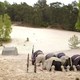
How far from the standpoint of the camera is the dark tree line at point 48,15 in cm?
4847

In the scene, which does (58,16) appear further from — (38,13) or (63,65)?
(63,65)

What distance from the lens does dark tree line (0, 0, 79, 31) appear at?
48469 millimetres

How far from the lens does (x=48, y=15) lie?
171 ft

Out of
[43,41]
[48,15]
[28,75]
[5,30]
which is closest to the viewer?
[28,75]

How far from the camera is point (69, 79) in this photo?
31.0 ft

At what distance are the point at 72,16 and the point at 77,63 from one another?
3615 centimetres

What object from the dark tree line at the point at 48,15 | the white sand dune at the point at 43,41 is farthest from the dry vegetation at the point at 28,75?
the dark tree line at the point at 48,15

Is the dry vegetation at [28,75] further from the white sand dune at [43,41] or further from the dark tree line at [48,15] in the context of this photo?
the dark tree line at [48,15]

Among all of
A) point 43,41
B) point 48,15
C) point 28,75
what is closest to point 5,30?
point 43,41

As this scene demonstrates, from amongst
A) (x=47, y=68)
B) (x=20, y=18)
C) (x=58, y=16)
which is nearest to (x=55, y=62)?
(x=47, y=68)

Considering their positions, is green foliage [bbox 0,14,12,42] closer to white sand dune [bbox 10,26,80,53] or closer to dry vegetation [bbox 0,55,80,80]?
white sand dune [bbox 10,26,80,53]

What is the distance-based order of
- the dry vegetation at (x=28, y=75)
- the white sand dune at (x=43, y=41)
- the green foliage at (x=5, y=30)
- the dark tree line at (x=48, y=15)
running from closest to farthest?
the dry vegetation at (x=28, y=75), the white sand dune at (x=43, y=41), the green foliage at (x=5, y=30), the dark tree line at (x=48, y=15)

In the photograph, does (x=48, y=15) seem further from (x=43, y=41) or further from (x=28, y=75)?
(x=28, y=75)

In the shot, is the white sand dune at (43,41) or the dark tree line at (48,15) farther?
the dark tree line at (48,15)
